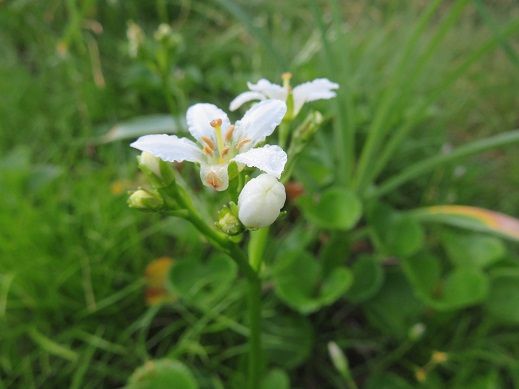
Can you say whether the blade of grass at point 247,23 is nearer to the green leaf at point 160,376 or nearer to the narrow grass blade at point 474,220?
the narrow grass blade at point 474,220

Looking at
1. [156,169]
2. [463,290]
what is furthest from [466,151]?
[156,169]

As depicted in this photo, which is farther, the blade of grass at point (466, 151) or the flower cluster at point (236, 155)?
the blade of grass at point (466, 151)

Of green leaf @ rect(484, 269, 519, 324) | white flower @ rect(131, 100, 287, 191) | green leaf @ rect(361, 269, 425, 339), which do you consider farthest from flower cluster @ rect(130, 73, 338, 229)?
green leaf @ rect(484, 269, 519, 324)

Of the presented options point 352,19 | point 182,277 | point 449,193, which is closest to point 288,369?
point 182,277

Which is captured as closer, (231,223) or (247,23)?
(231,223)

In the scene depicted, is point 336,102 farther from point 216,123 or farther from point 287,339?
point 216,123

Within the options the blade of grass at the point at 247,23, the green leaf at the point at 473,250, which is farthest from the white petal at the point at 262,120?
the green leaf at the point at 473,250

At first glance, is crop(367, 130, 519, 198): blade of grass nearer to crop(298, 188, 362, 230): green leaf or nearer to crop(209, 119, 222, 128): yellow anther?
crop(298, 188, 362, 230): green leaf

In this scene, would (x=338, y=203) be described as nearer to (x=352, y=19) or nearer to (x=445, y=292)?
(x=445, y=292)
